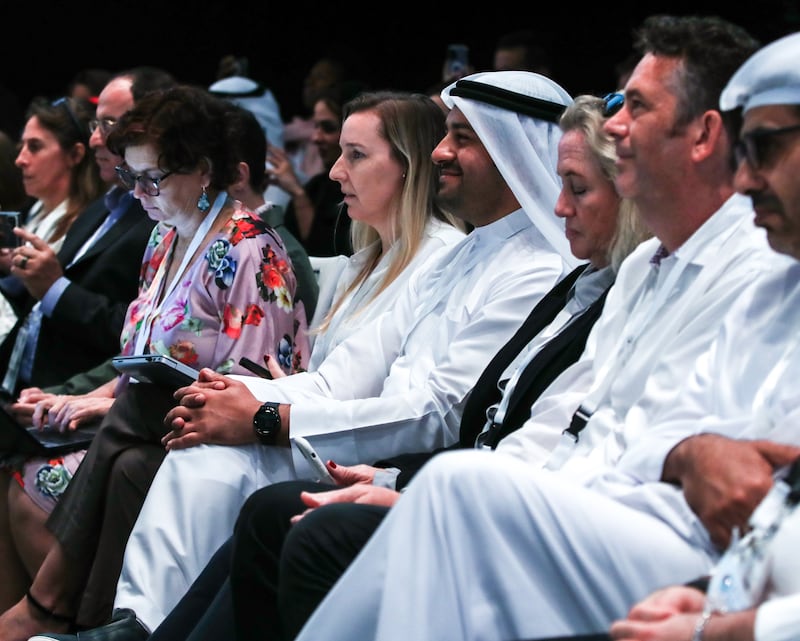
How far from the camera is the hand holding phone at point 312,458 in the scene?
10.0ft

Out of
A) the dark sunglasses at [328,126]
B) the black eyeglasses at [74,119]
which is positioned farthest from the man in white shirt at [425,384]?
the dark sunglasses at [328,126]

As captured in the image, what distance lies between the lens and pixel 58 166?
16.5ft

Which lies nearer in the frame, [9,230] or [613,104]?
[613,104]

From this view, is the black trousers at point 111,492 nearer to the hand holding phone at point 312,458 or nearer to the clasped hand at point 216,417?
the clasped hand at point 216,417

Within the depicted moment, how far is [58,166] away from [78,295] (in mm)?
982

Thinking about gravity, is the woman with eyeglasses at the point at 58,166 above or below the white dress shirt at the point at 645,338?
below

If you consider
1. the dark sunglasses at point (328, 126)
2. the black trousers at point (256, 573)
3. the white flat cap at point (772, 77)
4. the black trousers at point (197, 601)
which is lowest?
the black trousers at point (197, 601)

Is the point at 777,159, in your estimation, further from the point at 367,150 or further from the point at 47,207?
the point at 47,207

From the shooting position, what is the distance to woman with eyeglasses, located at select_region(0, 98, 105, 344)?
16.3 ft

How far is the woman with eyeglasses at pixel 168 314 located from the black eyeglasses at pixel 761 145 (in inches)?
67.7

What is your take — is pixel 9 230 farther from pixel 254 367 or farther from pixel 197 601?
pixel 197 601

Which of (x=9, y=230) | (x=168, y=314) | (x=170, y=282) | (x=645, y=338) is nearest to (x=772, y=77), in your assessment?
(x=645, y=338)

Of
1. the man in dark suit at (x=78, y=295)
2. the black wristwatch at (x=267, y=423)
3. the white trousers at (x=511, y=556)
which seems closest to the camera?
the white trousers at (x=511, y=556)

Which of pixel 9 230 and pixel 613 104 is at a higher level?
pixel 613 104
